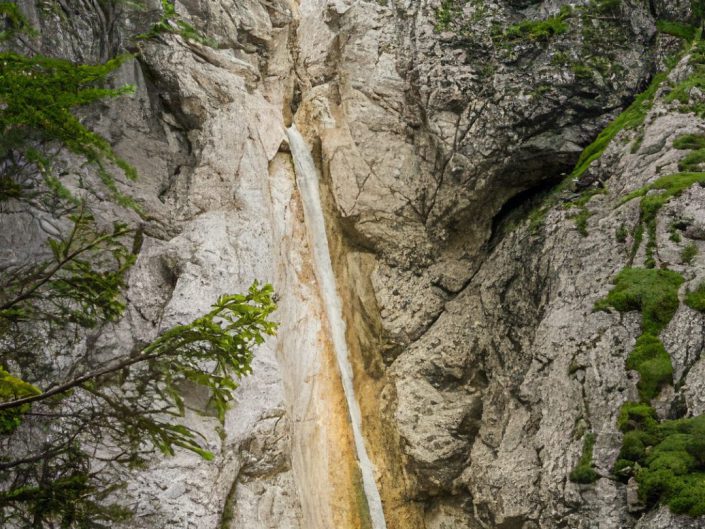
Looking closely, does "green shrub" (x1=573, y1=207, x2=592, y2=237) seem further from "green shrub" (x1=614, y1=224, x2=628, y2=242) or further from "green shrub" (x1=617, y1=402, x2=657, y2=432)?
"green shrub" (x1=617, y1=402, x2=657, y2=432)

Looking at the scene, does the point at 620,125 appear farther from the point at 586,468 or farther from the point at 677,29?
the point at 586,468

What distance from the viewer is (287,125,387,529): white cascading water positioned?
1625 cm

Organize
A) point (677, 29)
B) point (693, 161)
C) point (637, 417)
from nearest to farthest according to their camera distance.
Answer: point (637, 417) < point (693, 161) < point (677, 29)

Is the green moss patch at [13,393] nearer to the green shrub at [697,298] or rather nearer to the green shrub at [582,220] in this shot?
the green shrub at [697,298]

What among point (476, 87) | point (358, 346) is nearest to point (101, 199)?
point (358, 346)

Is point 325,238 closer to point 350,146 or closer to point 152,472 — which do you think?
point 350,146

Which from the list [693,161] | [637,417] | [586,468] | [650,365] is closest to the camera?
[637,417]

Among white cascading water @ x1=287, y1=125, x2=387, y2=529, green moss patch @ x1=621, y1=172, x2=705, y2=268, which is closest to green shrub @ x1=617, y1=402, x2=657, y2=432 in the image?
green moss patch @ x1=621, y1=172, x2=705, y2=268

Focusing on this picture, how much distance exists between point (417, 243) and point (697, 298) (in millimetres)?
8500

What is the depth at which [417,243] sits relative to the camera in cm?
1866

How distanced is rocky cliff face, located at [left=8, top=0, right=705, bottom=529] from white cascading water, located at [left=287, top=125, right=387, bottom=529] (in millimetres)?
286

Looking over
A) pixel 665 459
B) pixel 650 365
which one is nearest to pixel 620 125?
pixel 650 365

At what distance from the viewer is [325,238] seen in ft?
66.1

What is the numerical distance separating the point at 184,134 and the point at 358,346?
25.7 feet
